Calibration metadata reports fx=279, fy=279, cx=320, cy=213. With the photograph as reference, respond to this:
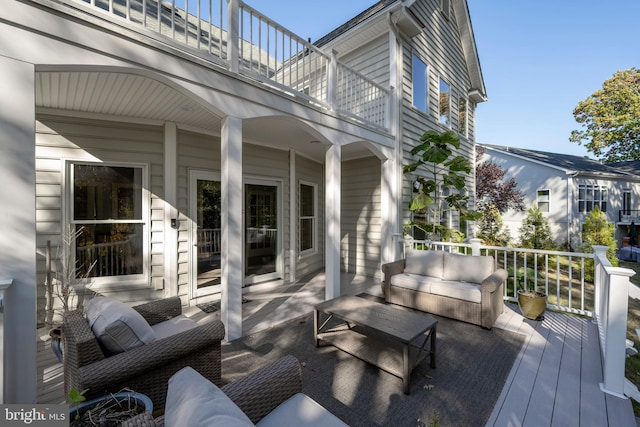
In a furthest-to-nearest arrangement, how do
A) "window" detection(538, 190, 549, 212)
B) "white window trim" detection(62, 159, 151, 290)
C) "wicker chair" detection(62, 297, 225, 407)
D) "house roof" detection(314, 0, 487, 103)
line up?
1. "window" detection(538, 190, 549, 212)
2. "house roof" detection(314, 0, 487, 103)
3. "white window trim" detection(62, 159, 151, 290)
4. "wicker chair" detection(62, 297, 225, 407)

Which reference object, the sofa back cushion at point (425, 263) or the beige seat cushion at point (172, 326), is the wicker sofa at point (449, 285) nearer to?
the sofa back cushion at point (425, 263)

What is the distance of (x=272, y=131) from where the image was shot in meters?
4.77

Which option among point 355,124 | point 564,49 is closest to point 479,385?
point 355,124

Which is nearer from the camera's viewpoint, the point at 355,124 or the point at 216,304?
the point at 216,304

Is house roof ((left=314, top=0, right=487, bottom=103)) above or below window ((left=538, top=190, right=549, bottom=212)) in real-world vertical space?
above

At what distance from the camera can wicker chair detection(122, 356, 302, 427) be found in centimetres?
143

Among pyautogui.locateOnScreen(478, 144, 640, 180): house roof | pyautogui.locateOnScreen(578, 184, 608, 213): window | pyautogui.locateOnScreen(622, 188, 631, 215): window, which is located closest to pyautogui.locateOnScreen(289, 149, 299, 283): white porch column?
pyautogui.locateOnScreen(478, 144, 640, 180): house roof

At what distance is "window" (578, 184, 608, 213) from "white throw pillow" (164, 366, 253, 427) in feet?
57.2

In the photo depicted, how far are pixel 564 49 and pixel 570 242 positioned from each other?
26.8 ft

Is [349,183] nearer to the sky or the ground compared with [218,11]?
nearer to the ground

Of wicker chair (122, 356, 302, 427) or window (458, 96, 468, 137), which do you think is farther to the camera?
window (458, 96, 468, 137)

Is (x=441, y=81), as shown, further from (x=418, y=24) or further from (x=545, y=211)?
(x=545, y=211)

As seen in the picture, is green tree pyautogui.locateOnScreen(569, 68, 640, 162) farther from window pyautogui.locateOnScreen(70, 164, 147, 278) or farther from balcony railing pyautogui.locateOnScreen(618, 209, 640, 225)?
window pyautogui.locateOnScreen(70, 164, 147, 278)

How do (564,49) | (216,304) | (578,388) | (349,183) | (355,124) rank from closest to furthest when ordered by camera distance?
1. (578,388)
2. (216,304)
3. (355,124)
4. (349,183)
5. (564,49)
